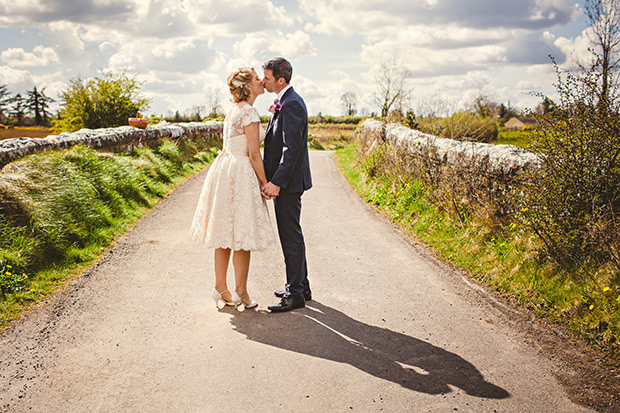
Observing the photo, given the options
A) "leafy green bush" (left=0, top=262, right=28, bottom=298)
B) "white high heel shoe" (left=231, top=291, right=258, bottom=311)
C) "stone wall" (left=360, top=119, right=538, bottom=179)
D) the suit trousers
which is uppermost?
"stone wall" (left=360, top=119, right=538, bottom=179)

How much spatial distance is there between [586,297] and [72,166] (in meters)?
8.08

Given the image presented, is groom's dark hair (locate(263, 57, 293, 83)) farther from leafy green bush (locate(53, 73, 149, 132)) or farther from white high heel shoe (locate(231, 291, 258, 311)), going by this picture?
leafy green bush (locate(53, 73, 149, 132))

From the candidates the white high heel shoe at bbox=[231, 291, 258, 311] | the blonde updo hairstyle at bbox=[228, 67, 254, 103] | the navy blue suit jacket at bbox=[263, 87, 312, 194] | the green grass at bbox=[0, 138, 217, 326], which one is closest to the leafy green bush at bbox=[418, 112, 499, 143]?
the navy blue suit jacket at bbox=[263, 87, 312, 194]

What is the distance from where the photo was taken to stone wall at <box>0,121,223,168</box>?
7484 mm

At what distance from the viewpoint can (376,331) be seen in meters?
4.41

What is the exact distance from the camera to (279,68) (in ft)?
15.3

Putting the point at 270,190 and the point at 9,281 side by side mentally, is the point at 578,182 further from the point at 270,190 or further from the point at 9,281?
the point at 9,281

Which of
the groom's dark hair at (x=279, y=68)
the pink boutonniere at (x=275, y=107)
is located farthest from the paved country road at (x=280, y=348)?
the groom's dark hair at (x=279, y=68)

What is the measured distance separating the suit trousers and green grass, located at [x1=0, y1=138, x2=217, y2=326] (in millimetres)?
2831

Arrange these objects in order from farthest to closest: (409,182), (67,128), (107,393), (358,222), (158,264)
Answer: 1. (67,128)
2. (409,182)
3. (358,222)
4. (158,264)
5. (107,393)

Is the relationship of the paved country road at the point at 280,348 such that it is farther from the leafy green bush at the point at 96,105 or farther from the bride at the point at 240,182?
the leafy green bush at the point at 96,105

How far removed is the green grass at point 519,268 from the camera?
14.5 feet

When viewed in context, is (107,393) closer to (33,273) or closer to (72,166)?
(33,273)

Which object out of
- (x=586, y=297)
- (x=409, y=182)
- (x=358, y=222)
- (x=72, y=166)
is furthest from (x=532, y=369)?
(x=72, y=166)
